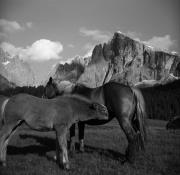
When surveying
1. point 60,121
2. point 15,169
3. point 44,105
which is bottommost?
point 15,169

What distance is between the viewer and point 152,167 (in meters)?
7.05

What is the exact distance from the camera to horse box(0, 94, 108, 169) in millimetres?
6836

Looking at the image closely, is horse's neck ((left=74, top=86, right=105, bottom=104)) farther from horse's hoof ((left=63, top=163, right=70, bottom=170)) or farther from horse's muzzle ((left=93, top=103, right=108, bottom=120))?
horse's hoof ((left=63, top=163, right=70, bottom=170))

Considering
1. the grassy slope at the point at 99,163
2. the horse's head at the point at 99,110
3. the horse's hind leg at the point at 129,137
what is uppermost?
the horse's head at the point at 99,110

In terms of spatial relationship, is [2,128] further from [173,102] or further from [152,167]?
[173,102]

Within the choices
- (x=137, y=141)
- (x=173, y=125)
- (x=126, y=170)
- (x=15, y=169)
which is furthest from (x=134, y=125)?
(x=173, y=125)

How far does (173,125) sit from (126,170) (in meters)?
18.5

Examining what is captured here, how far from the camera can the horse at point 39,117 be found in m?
6.84

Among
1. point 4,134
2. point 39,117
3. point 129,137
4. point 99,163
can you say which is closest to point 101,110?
point 129,137

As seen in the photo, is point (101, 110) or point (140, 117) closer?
point (101, 110)

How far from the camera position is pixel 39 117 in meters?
6.98

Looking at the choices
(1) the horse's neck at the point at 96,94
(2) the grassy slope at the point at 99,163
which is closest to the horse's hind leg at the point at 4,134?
(2) the grassy slope at the point at 99,163

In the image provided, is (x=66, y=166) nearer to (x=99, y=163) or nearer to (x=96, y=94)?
(x=99, y=163)

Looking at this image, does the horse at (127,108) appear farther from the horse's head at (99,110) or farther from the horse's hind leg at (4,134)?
the horse's hind leg at (4,134)
